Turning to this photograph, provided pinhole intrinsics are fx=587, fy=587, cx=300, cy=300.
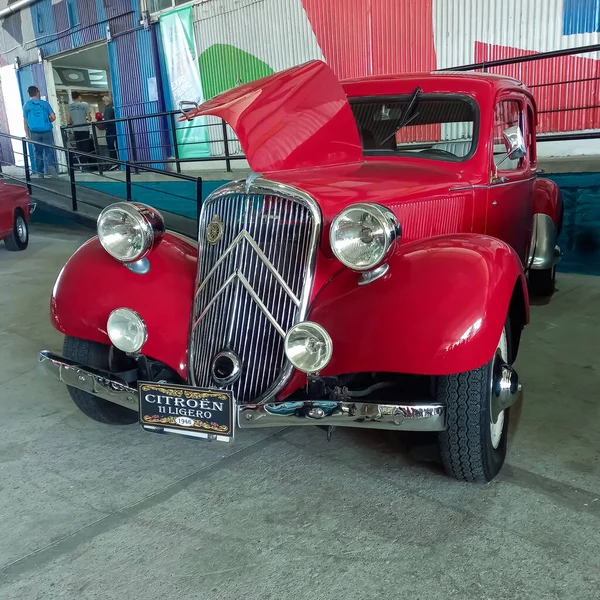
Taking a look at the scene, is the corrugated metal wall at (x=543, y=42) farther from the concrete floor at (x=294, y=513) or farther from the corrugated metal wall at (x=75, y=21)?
the corrugated metal wall at (x=75, y=21)

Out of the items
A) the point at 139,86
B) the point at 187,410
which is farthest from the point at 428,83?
the point at 139,86

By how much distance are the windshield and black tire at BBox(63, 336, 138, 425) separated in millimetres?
1707

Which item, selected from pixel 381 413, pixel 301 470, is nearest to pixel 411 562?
pixel 381 413

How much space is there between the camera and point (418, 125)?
323 centimetres

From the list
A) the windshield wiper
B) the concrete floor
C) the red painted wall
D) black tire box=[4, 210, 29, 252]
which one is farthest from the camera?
black tire box=[4, 210, 29, 252]

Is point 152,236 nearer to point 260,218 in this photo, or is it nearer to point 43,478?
point 260,218

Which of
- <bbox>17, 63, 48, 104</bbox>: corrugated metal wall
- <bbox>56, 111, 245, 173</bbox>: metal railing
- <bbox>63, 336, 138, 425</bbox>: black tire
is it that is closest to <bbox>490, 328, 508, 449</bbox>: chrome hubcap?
<bbox>63, 336, 138, 425</bbox>: black tire

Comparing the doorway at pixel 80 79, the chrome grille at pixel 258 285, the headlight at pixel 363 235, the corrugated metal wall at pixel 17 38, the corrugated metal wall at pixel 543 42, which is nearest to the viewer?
the headlight at pixel 363 235

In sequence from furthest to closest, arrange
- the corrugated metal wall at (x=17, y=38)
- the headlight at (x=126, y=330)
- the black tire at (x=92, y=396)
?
the corrugated metal wall at (x=17, y=38)
the black tire at (x=92, y=396)
the headlight at (x=126, y=330)

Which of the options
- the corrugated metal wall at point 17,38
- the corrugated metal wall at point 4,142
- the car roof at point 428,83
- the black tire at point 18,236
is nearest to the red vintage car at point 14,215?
the black tire at point 18,236

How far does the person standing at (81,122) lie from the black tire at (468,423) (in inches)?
356

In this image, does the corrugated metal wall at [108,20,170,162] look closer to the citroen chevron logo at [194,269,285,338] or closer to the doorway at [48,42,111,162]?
the doorway at [48,42,111,162]

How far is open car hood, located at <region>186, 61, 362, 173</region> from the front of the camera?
2605 millimetres

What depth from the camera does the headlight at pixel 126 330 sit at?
2314 mm
